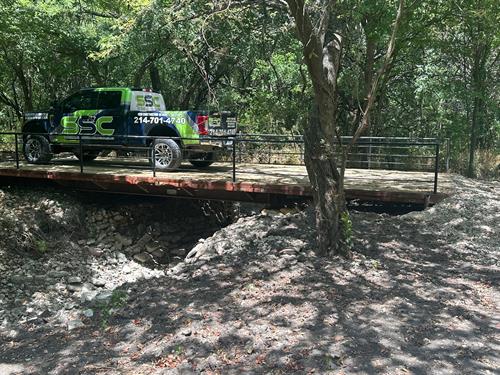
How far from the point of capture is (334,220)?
6.43m

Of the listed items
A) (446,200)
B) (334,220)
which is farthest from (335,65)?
(446,200)

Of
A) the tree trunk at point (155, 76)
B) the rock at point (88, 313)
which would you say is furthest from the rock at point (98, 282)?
the tree trunk at point (155, 76)

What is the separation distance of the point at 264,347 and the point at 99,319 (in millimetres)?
2289

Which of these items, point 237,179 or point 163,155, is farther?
point 163,155

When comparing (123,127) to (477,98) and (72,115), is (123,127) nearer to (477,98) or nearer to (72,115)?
(72,115)

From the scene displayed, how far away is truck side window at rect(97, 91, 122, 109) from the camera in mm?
12141

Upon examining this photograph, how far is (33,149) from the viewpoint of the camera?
13.4m

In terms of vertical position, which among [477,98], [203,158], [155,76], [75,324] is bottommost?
[75,324]

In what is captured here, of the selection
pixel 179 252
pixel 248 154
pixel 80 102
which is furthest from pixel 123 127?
pixel 248 154

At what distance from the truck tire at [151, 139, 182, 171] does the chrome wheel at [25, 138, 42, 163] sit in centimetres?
372

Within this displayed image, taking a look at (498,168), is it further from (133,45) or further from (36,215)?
(36,215)

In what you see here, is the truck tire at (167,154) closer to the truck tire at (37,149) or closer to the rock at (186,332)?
the truck tire at (37,149)

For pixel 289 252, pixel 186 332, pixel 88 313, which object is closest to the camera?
pixel 186 332

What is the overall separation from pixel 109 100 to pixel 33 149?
2.91 metres
